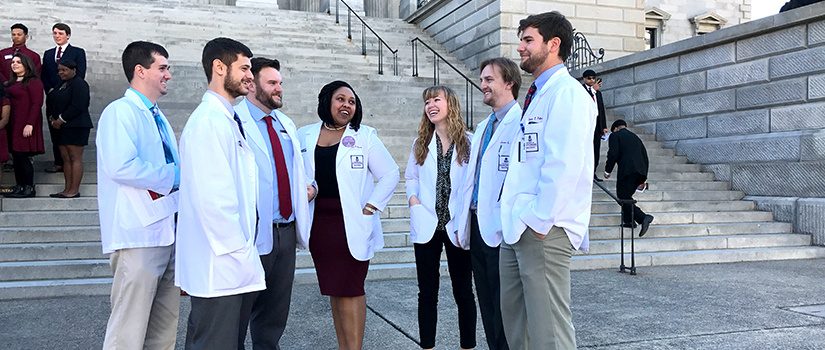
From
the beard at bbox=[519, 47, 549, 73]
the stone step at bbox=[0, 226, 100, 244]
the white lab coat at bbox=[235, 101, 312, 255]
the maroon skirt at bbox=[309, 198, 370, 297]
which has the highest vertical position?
the beard at bbox=[519, 47, 549, 73]

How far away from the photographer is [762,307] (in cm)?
606

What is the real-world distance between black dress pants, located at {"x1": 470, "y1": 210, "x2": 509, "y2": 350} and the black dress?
2.37 feet

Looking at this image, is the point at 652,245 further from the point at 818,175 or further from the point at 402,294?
the point at 402,294

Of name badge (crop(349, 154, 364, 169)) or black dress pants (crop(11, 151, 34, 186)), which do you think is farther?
black dress pants (crop(11, 151, 34, 186))

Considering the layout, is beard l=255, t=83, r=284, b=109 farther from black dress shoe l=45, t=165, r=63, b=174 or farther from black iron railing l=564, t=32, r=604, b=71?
black iron railing l=564, t=32, r=604, b=71

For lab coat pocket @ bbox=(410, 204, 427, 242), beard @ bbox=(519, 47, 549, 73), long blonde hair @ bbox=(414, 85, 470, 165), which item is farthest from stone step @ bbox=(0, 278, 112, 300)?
beard @ bbox=(519, 47, 549, 73)

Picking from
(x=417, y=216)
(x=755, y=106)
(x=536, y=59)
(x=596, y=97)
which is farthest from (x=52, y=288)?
(x=755, y=106)

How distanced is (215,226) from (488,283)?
181 cm

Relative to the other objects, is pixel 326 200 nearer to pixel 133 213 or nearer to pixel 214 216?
pixel 133 213

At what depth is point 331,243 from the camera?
4.29m

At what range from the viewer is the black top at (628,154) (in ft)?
31.7

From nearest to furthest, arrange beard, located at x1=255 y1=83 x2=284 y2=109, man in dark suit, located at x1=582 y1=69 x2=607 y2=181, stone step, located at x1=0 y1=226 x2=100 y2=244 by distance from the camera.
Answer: beard, located at x1=255 y1=83 x2=284 y2=109 < stone step, located at x1=0 y1=226 x2=100 y2=244 < man in dark suit, located at x1=582 y1=69 x2=607 y2=181

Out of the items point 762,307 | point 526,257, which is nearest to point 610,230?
point 762,307

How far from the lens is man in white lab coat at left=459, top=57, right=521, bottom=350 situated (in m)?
3.65
